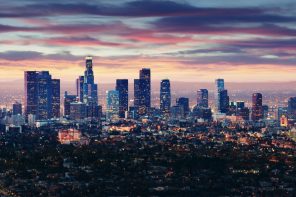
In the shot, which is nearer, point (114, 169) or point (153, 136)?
point (114, 169)

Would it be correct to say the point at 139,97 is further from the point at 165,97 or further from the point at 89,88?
the point at 89,88

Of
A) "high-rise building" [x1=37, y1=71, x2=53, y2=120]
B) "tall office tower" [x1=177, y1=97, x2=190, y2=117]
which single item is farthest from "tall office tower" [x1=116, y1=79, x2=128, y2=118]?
"high-rise building" [x1=37, y1=71, x2=53, y2=120]

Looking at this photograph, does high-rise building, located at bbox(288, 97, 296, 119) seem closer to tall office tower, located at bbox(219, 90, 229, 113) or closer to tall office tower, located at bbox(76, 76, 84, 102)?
tall office tower, located at bbox(219, 90, 229, 113)

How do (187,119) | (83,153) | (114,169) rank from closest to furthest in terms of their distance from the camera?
(114,169)
(83,153)
(187,119)

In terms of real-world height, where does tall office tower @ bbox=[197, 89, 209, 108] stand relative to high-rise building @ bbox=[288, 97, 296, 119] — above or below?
above

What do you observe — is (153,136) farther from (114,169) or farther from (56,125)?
(114,169)

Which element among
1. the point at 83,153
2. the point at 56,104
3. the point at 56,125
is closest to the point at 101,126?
the point at 56,125

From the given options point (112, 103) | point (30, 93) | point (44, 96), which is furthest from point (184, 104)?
point (30, 93)

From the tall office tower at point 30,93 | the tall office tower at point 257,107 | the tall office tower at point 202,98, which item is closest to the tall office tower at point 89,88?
the tall office tower at point 30,93
